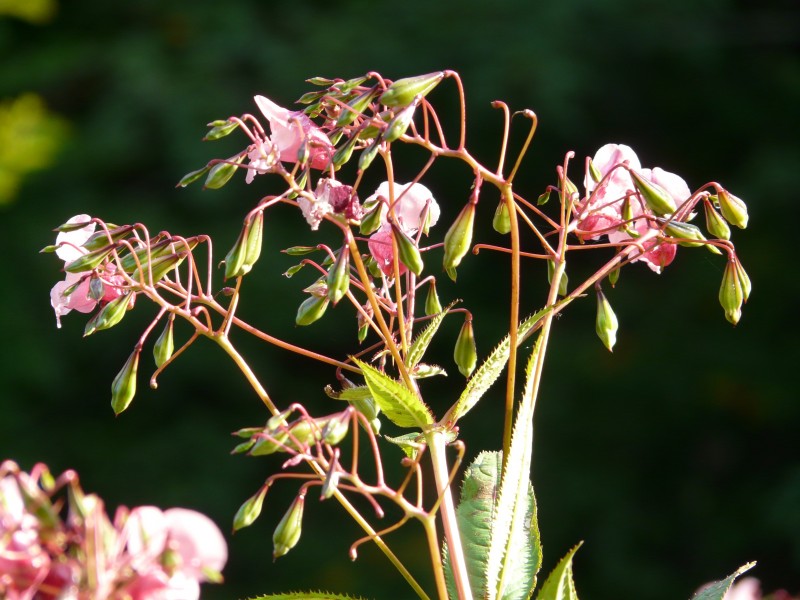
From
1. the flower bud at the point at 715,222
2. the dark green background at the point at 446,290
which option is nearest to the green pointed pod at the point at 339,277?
the flower bud at the point at 715,222

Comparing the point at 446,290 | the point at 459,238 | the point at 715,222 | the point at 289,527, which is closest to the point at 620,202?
the point at 715,222

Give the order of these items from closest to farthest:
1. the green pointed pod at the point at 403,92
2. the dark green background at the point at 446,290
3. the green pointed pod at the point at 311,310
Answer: the green pointed pod at the point at 403,92, the green pointed pod at the point at 311,310, the dark green background at the point at 446,290

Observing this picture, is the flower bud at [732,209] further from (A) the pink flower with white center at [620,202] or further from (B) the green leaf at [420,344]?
(B) the green leaf at [420,344]

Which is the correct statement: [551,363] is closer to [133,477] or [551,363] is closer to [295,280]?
[295,280]

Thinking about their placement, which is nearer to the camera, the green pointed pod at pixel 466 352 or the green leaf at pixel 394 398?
the green leaf at pixel 394 398

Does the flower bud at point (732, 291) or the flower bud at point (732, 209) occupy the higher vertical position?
the flower bud at point (732, 209)

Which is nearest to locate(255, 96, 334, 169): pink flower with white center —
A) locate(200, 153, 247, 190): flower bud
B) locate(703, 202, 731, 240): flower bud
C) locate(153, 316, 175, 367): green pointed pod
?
locate(200, 153, 247, 190): flower bud

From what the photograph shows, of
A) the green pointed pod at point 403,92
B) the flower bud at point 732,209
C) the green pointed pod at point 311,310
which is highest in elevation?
the green pointed pod at point 403,92

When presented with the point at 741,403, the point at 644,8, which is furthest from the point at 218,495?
the point at 644,8
